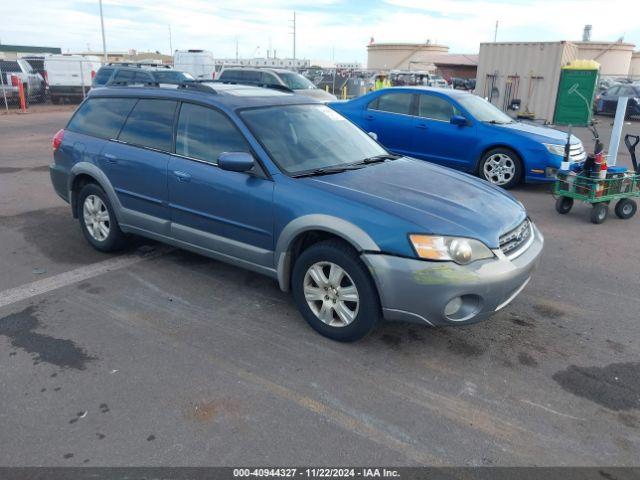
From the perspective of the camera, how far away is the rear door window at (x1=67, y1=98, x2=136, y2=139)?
504cm

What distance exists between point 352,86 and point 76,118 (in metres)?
24.0

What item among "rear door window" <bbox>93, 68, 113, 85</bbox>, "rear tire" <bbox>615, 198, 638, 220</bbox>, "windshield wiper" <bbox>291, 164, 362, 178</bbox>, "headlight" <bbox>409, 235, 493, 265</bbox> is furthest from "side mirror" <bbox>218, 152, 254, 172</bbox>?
"rear door window" <bbox>93, 68, 113, 85</bbox>

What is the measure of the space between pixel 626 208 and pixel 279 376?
5.98 meters

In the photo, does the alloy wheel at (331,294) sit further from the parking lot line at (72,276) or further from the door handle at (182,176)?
the parking lot line at (72,276)

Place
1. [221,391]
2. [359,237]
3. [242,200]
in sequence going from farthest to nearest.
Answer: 1. [242,200]
2. [359,237]
3. [221,391]

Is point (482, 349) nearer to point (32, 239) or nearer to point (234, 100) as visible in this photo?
point (234, 100)

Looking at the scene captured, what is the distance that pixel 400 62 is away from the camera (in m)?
67.1

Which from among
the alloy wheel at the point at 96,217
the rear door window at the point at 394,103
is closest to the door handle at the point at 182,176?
the alloy wheel at the point at 96,217

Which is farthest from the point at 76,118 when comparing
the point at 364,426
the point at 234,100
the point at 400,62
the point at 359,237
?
the point at 400,62

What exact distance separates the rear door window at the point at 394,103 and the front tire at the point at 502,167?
1.65 m

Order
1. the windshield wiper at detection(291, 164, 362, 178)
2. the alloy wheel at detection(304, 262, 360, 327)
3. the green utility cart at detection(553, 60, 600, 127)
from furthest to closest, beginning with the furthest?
the green utility cart at detection(553, 60, 600, 127) → the windshield wiper at detection(291, 164, 362, 178) → the alloy wheel at detection(304, 262, 360, 327)

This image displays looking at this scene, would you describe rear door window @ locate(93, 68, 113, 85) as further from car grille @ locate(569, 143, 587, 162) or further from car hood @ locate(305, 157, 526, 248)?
car hood @ locate(305, 157, 526, 248)

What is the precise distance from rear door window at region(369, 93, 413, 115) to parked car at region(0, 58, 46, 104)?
17490mm

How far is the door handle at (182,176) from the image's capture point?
4316 mm
